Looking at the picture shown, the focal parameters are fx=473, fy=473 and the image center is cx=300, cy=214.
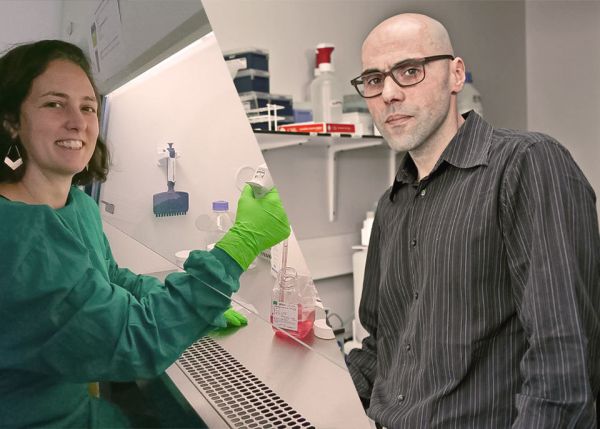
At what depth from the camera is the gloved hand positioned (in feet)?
0.51

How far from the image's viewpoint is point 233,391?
0.20m

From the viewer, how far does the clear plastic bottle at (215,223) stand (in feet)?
0.52

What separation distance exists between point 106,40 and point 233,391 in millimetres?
148

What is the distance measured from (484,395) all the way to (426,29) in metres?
0.54

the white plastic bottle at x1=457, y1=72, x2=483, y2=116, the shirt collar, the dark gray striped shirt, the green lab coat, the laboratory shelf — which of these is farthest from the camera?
the laboratory shelf

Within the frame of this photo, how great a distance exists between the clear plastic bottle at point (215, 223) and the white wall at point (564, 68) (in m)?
1.14

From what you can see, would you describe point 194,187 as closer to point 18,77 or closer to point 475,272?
point 18,77

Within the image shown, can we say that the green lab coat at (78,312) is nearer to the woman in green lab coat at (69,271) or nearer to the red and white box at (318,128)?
the woman in green lab coat at (69,271)

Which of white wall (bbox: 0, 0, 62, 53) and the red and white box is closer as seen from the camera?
white wall (bbox: 0, 0, 62, 53)

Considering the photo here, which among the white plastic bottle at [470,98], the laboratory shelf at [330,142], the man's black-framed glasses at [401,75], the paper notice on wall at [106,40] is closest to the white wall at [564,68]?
the white plastic bottle at [470,98]

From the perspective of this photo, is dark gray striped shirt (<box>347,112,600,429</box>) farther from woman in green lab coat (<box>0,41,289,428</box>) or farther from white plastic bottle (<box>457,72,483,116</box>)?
woman in green lab coat (<box>0,41,289,428</box>)

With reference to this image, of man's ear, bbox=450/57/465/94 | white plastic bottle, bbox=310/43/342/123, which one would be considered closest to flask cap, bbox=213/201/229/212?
man's ear, bbox=450/57/465/94

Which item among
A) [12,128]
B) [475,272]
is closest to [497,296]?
[475,272]

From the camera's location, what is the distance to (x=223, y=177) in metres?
0.16
